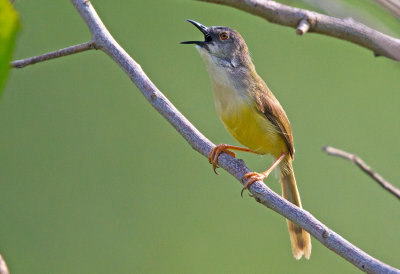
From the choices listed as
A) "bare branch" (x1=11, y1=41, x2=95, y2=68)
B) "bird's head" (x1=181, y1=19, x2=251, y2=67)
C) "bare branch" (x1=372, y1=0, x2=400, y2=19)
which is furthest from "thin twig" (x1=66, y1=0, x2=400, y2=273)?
"bird's head" (x1=181, y1=19, x2=251, y2=67)

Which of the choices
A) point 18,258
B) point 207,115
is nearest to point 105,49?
point 207,115

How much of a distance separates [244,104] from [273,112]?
188 millimetres

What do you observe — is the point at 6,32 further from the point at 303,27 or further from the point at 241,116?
the point at 241,116

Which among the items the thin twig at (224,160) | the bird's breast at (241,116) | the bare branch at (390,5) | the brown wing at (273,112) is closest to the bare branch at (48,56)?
the thin twig at (224,160)

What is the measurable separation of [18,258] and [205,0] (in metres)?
2.50

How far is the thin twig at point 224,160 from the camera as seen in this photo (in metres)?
1.60

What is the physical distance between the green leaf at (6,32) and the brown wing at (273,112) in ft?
6.40

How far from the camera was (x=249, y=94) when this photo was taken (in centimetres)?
272

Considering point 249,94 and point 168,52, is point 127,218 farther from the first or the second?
point 249,94

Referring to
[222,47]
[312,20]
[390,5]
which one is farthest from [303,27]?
[390,5]

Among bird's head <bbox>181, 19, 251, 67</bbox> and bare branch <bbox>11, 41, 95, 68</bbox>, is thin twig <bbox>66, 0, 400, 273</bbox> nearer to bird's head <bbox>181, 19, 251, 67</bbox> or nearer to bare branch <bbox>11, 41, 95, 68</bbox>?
bare branch <bbox>11, 41, 95, 68</bbox>

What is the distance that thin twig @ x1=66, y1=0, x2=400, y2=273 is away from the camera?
1.60 metres

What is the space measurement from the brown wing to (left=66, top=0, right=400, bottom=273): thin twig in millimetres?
756

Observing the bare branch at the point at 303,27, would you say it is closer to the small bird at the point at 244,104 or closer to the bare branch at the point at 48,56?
the small bird at the point at 244,104
